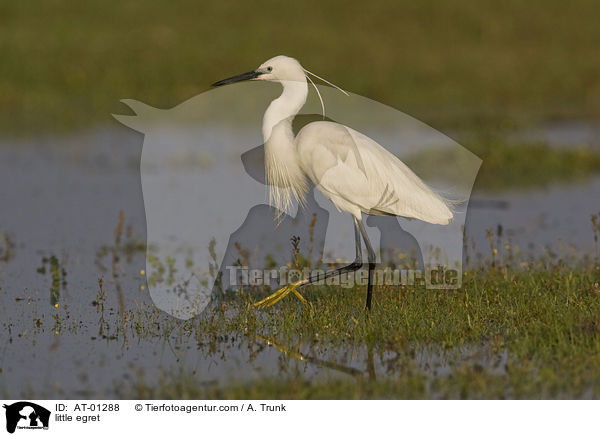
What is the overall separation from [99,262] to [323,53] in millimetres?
16255

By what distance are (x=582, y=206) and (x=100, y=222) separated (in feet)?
19.5

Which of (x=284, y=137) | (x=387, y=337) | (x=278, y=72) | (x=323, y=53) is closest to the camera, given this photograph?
(x=387, y=337)

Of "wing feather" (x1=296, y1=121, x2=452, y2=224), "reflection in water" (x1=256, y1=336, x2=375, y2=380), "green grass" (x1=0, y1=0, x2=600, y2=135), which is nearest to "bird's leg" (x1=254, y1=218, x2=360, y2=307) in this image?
"wing feather" (x1=296, y1=121, x2=452, y2=224)

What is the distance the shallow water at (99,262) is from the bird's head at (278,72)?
1.92 metres

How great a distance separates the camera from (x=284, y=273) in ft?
27.6

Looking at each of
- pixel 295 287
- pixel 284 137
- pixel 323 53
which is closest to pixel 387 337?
pixel 295 287

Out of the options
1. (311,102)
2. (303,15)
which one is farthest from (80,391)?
(303,15)

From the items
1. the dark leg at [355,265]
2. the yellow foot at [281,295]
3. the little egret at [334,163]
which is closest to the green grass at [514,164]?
the dark leg at [355,265]

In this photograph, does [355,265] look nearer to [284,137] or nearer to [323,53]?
[284,137]

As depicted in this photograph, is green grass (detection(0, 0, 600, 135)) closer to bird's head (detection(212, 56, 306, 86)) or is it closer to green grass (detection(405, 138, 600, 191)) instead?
green grass (detection(405, 138, 600, 191))

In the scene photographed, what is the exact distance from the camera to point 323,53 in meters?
24.6

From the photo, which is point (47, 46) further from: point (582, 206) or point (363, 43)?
point (582, 206)
